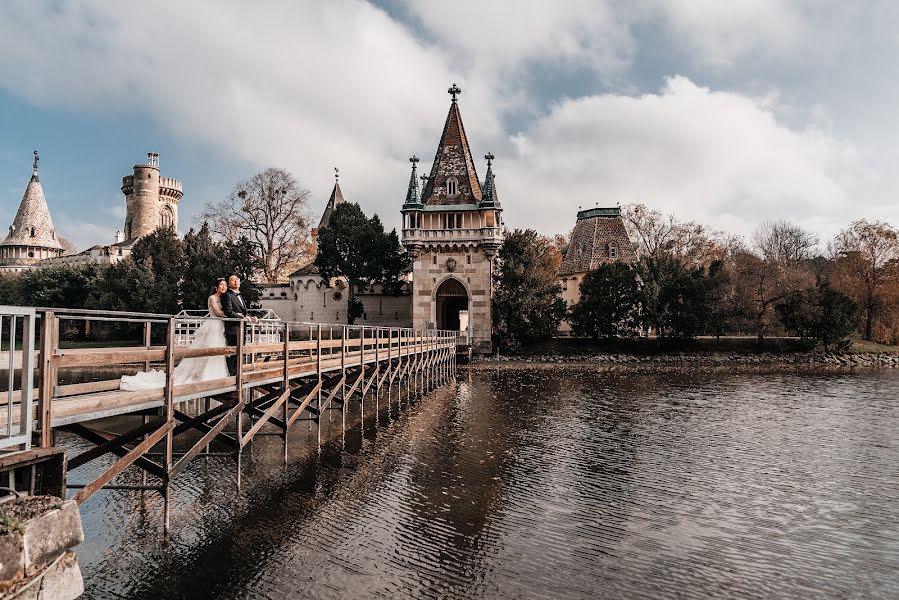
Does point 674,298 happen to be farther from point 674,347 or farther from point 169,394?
point 169,394

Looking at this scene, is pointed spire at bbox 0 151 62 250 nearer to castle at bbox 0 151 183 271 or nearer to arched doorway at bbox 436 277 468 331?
castle at bbox 0 151 183 271

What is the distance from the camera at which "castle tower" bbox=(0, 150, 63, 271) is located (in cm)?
6212

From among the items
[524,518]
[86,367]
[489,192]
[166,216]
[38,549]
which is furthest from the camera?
[166,216]

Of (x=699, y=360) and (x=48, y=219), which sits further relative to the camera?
(x=48, y=219)

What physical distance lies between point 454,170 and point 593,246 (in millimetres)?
20318

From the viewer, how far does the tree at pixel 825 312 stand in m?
41.9

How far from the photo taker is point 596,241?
57.7m

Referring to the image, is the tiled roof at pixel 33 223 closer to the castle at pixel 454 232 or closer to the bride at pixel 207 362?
the castle at pixel 454 232

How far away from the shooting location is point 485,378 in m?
30.9

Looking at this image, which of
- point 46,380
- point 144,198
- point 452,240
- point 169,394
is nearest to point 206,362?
point 169,394

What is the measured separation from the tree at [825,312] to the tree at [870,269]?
144 inches

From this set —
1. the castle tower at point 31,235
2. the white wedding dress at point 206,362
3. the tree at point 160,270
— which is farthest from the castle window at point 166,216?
the white wedding dress at point 206,362

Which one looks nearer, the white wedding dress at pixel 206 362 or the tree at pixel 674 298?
the white wedding dress at pixel 206 362

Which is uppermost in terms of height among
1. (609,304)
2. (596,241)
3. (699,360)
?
(596,241)
